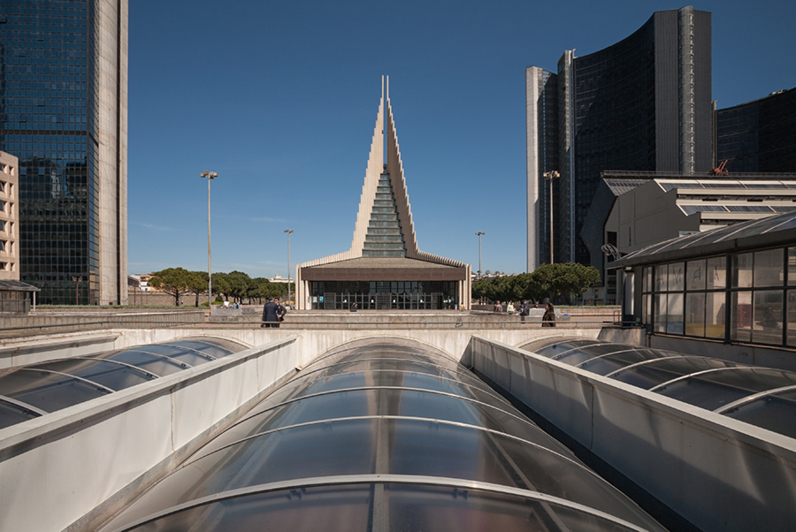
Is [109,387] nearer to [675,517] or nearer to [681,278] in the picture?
[675,517]

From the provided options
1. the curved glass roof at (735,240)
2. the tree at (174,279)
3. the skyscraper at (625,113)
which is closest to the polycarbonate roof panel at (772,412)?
the curved glass roof at (735,240)

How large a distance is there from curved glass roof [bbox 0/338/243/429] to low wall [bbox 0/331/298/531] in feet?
2.18

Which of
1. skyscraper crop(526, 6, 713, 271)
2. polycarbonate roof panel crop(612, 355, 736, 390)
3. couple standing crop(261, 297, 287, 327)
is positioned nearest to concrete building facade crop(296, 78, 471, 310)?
couple standing crop(261, 297, 287, 327)

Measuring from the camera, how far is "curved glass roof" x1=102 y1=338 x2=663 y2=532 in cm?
214

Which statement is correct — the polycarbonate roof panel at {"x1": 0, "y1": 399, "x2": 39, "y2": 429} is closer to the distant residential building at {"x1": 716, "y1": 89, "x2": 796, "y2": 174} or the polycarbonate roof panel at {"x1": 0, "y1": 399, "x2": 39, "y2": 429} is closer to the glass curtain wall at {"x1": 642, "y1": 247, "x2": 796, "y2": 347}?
the glass curtain wall at {"x1": 642, "y1": 247, "x2": 796, "y2": 347}

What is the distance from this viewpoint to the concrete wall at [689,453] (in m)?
3.02

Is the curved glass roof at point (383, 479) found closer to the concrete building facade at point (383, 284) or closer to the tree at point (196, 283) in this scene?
the concrete building facade at point (383, 284)

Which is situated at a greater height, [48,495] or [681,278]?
[681,278]

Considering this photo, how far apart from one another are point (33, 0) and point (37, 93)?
17028 millimetres

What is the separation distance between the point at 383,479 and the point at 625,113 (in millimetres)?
126433

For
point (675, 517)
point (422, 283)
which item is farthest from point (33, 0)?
point (675, 517)

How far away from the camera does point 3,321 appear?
18.6 m

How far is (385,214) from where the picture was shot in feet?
248

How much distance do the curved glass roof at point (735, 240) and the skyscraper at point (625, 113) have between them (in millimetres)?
77869
